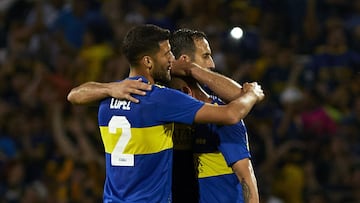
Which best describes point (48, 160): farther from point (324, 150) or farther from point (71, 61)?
point (324, 150)

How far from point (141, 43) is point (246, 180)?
103cm

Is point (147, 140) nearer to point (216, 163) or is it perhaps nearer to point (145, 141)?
point (145, 141)

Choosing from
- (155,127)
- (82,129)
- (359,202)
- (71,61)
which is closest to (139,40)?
(155,127)

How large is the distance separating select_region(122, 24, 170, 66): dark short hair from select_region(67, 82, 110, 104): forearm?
0.27m

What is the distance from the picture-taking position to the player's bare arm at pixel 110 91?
538 cm

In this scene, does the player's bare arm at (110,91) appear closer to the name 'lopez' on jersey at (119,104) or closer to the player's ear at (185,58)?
the name 'lopez' on jersey at (119,104)

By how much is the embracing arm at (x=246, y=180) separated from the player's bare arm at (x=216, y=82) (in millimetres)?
397

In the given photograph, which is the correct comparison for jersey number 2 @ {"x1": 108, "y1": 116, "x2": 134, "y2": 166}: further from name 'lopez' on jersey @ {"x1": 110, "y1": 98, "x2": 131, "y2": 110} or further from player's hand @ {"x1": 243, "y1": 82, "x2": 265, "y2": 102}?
player's hand @ {"x1": 243, "y1": 82, "x2": 265, "y2": 102}

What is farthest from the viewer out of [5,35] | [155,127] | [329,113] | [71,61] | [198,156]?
[5,35]

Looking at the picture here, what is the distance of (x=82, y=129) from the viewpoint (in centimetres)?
1089

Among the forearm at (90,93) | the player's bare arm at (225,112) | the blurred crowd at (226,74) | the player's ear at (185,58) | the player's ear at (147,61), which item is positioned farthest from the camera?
the blurred crowd at (226,74)

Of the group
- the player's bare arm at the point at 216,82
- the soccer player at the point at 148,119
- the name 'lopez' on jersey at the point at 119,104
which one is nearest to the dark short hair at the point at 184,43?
the player's bare arm at the point at 216,82

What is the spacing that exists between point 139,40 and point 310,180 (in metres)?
4.74

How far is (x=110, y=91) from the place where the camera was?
18.1 feet
